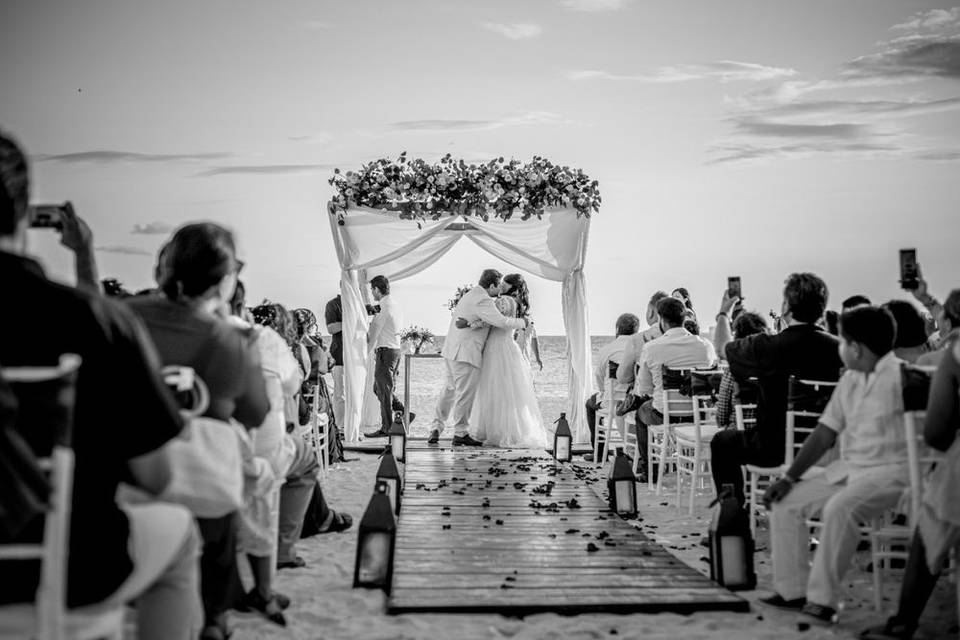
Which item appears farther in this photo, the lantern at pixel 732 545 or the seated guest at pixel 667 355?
the seated guest at pixel 667 355

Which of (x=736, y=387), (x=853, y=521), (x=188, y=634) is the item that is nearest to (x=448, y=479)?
(x=736, y=387)

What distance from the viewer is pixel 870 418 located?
3869 mm

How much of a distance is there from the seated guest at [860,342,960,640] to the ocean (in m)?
14.0

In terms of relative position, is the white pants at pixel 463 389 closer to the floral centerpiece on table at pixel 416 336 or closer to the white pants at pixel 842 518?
the floral centerpiece on table at pixel 416 336

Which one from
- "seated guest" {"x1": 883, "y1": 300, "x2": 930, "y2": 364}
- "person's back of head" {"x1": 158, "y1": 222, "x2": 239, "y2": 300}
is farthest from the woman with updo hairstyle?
"person's back of head" {"x1": 158, "y1": 222, "x2": 239, "y2": 300}

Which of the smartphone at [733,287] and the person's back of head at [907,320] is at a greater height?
the smartphone at [733,287]

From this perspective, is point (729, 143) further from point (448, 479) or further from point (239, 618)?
point (239, 618)

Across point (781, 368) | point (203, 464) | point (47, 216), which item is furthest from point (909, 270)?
point (47, 216)

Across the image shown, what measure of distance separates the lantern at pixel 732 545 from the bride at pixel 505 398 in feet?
19.5

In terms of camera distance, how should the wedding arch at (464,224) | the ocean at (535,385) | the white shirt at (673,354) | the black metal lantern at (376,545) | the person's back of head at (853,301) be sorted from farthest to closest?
1. the ocean at (535,385)
2. the wedding arch at (464,224)
3. the white shirt at (673,354)
4. the person's back of head at (853,301)
5. the black metal lantern at (376,545)

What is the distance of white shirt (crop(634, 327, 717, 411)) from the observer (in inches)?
296

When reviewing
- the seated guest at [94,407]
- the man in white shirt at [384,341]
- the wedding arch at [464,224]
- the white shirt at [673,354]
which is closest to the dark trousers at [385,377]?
the man in white shirt at [384,341]

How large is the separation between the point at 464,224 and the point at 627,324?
2.63 meters

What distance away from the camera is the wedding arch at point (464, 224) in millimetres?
10484
